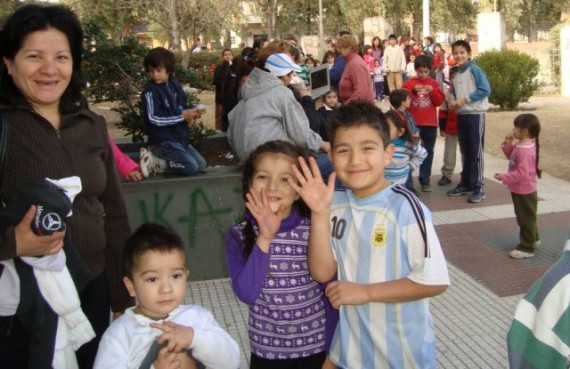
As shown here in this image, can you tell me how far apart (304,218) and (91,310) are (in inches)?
34.0

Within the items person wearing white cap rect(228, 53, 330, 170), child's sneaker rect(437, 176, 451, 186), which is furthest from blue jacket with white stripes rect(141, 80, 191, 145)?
child's sneaker rect(437, 176, 451, 186)

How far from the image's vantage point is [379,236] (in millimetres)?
2285

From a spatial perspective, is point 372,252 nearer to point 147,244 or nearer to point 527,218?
point 147,244

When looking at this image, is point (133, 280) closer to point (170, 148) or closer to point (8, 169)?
point (8, 169)

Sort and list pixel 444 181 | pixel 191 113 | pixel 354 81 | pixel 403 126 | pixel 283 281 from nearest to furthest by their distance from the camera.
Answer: pixel 283 281 → pixel 191 113 → pixel 403 126 → pixel 354 81 → pixel 444 181

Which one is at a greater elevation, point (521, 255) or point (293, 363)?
point (293, 363)

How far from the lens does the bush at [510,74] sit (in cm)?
1581

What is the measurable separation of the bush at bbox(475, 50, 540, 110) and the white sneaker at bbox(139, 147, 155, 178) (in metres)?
12.2

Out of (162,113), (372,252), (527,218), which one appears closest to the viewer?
(372,252)

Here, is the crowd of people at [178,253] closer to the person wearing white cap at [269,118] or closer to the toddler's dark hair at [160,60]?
the person wearing white cap at [269,118]

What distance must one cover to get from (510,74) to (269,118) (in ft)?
41.0

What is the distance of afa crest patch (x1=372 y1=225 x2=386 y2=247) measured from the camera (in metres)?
2.28

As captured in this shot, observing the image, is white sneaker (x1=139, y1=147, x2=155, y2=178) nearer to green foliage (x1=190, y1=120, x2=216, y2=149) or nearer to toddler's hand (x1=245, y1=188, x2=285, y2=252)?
green foliage (x1=190, y1=120, x2=216, y2=149)

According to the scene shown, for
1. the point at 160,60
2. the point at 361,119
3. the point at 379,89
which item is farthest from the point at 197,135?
the point at 379,89
